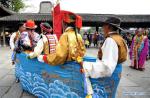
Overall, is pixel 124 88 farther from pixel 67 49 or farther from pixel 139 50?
pixel 139 50

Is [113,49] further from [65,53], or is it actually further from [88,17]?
[88,17]

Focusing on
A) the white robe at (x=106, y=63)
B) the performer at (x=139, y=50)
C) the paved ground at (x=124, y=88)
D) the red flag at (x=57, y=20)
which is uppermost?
the red flag at (x=57, y=20)

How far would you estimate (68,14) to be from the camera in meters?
4.96

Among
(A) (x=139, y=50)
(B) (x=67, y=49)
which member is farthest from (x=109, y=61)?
(A) (x=139, y=50)

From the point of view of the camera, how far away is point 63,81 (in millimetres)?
5137

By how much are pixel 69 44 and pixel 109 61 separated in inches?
33.5

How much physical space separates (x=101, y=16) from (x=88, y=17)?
5.54 ft

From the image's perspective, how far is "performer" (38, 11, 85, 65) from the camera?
4.84m

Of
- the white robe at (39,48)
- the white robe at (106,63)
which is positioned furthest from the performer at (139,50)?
the white robe at (106,63)

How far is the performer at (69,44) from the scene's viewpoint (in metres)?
4.84

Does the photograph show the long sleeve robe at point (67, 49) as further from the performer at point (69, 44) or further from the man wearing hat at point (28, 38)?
the man wearing hat at point (28, 38)

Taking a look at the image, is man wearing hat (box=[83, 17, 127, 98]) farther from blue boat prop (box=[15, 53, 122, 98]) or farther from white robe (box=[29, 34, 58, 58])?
white robe (box=[29, 34, 58, 58])

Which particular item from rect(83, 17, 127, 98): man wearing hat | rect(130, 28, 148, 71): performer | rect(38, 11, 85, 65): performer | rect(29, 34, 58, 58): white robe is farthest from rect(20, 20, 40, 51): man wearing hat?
rect(130, 28, 148, 71): performer

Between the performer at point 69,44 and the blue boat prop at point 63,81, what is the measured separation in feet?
0.46
